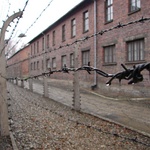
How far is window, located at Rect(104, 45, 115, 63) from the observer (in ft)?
48.0

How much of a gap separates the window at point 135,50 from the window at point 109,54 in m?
1.59

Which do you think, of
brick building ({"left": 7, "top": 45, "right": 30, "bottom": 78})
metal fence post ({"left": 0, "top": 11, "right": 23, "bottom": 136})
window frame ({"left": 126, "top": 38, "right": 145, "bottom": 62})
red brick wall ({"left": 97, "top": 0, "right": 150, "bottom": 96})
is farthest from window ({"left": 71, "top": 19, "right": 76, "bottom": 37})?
metal fence post ({"left": 0, "top": 11, "right": 23, "bottom": 136})

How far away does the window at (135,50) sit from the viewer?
40.0 ft

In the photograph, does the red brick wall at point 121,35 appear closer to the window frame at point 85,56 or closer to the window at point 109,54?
the window at point 109,54

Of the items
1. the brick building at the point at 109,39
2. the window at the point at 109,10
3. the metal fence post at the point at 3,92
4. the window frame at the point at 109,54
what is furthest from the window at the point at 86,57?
the metal fence post at the point at 3,92

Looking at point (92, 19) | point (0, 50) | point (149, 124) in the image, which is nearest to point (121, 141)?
point (149, 124)

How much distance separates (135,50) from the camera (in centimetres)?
1259

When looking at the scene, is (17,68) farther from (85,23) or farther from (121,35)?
(121,35)

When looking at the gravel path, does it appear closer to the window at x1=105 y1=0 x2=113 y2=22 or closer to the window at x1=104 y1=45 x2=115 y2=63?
the window at x1=104 y1=45 x2=115 y2=63

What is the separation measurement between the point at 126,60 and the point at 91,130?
8022mm

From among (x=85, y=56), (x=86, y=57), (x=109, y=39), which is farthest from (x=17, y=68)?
(x=109, y=39)

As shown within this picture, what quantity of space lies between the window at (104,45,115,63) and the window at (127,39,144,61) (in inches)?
62.5

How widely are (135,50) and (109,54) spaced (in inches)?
105

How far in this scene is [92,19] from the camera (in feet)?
55.3
